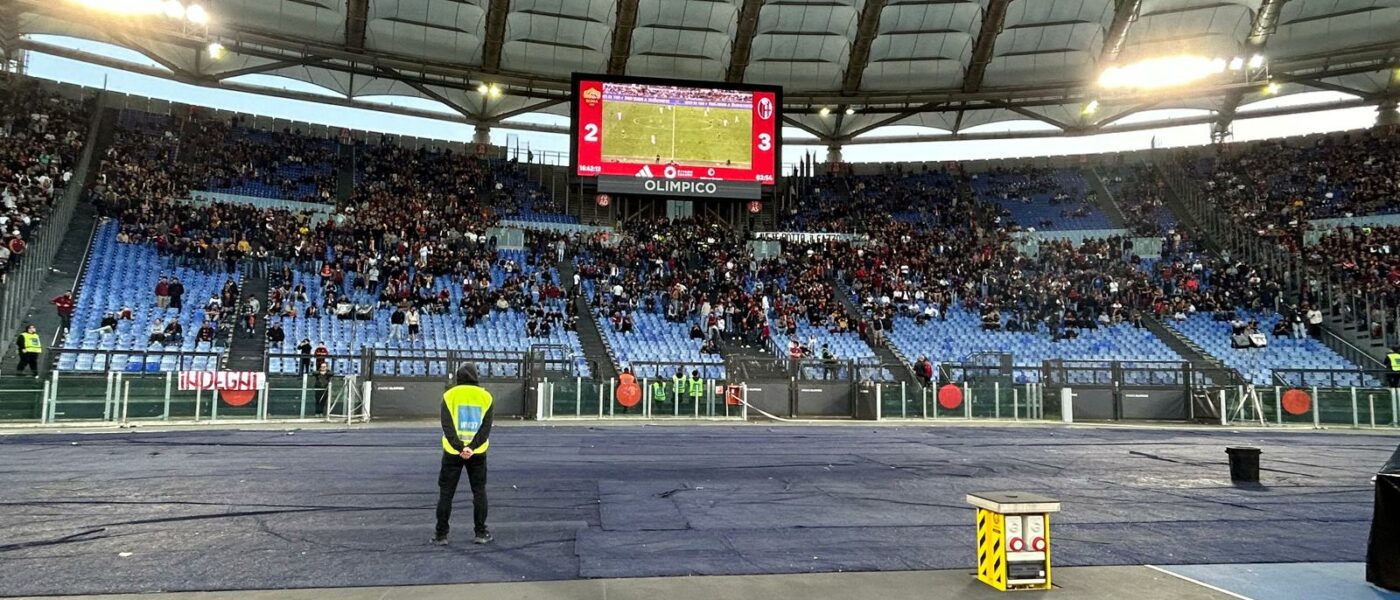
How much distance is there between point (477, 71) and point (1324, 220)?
41.4 meters

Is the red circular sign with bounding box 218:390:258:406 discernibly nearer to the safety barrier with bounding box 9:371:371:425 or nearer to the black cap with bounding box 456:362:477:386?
the safety barrier with bounding box 9:371:371:425

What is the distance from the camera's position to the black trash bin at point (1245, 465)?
1171cm

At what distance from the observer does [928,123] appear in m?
52.2

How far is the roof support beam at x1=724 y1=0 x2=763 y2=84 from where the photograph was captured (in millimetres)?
38469

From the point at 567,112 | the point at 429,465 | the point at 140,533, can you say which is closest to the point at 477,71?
the point at 567,112

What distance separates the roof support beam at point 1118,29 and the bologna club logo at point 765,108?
1573 cm

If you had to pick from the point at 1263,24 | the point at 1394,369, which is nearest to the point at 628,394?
the point at 1394,369

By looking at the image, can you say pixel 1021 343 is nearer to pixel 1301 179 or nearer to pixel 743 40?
pixel 743 40

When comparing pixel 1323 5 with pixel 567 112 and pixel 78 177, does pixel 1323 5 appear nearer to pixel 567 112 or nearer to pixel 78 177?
pixel 567 112

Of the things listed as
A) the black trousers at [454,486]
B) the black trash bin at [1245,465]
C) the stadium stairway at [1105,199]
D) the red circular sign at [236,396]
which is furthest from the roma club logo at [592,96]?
the black trousers at [454,486]

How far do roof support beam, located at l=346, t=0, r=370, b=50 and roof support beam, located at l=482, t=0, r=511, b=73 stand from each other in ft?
17.2

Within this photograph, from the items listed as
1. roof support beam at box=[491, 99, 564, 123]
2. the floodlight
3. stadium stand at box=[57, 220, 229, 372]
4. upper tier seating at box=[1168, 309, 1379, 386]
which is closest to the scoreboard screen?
roof support beam at box=[491, 99, 564, 123]

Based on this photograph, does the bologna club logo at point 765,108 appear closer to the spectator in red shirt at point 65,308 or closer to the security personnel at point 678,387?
the security personnel at point 678,387

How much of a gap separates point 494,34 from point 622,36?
582 centimetres
